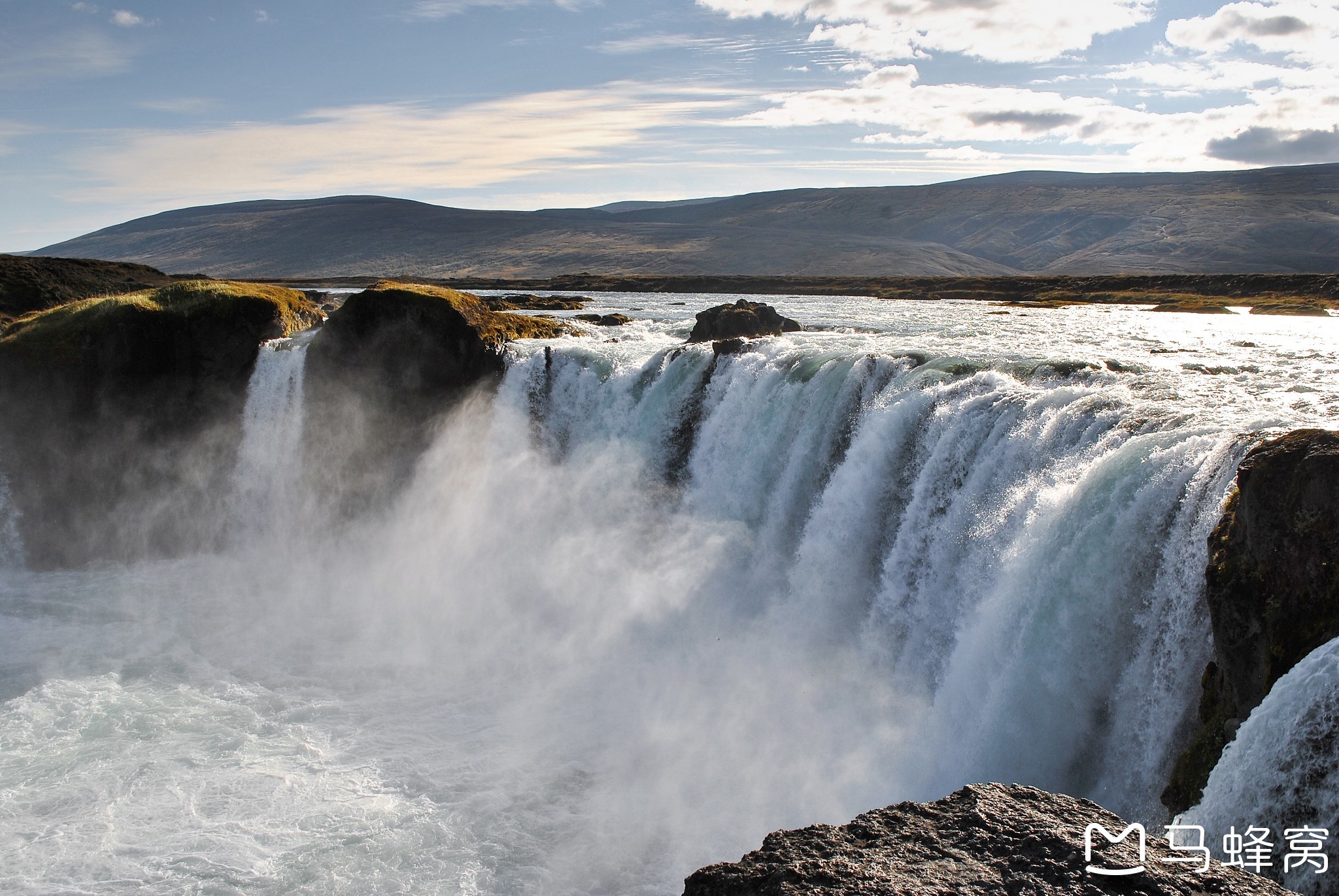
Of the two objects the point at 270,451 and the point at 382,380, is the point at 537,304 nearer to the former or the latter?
the point at 382,380

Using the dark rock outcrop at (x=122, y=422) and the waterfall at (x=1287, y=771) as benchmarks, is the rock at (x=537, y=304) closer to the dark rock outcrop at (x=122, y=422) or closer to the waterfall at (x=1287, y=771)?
the dark rock outcrop at (x=122, y=422)

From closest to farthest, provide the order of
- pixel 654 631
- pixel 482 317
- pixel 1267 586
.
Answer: pixel 1267 586 < pixel 654 631 < pixel 482 317

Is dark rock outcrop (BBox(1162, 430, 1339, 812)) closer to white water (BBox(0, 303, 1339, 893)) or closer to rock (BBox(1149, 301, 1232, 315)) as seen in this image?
white water (BBox(0, 303, 1339, 893))

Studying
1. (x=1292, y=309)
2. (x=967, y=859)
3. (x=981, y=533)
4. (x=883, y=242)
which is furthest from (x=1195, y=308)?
(x=883, y=242)

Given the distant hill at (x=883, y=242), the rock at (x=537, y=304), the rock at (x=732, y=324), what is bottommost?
the rock at (x=732, y=324)

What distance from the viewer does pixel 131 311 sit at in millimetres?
23328

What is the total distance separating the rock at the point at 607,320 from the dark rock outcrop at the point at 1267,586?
2575 cm

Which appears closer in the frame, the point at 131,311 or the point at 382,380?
the point at 382,380

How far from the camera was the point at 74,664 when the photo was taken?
53.3 ft

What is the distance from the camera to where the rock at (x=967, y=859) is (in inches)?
171

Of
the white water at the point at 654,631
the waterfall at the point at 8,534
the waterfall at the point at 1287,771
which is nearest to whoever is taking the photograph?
the waterfall at the point at 1287,771

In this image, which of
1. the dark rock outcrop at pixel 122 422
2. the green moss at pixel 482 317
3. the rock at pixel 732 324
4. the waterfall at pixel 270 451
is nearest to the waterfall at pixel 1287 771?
the rock at pixel 732 324

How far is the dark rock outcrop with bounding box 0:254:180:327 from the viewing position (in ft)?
107

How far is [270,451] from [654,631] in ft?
44.1
